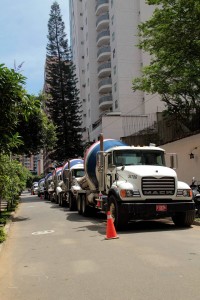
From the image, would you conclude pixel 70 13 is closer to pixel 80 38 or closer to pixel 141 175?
pixel 80 38

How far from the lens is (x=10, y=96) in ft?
37.6

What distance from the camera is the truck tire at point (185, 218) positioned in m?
12.8

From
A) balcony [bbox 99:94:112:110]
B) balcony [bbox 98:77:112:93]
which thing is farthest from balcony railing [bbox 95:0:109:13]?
balcony [bbox 99:94:112:110]

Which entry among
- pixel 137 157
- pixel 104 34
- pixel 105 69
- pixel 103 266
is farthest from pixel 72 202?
pixel 104 34

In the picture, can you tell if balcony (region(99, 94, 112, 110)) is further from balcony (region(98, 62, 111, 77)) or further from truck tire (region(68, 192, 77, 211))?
truck tire (region(68, 192, 77, 211))

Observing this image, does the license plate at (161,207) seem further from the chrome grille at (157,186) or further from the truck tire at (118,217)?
the truck tire at (118,217)

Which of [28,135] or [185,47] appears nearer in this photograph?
[185,47]

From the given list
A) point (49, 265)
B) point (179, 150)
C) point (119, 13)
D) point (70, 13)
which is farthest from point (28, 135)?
point (70, 13)

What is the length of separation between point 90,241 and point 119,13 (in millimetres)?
59703

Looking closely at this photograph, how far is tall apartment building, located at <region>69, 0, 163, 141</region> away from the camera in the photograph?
208 ft

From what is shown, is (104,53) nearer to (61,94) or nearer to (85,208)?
(61,94)

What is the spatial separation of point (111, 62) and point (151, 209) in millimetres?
59658

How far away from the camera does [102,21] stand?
235ft

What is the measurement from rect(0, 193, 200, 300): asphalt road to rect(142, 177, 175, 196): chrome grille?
114cm
